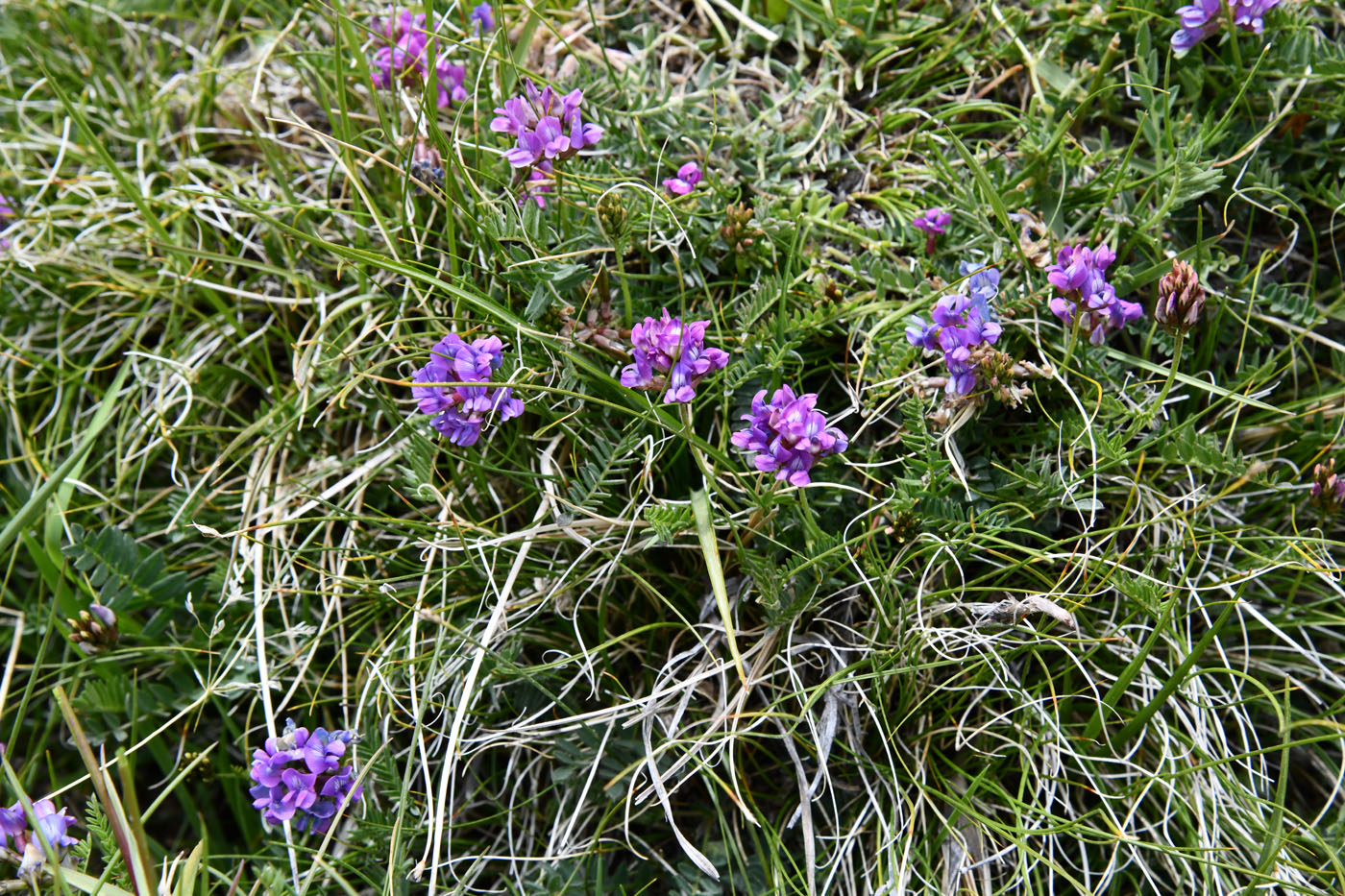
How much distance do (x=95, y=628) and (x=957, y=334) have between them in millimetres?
1607

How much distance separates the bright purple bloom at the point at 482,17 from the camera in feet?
6.64

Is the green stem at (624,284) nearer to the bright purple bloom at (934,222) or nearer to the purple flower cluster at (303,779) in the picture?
the bright purple bloom at (934,222)

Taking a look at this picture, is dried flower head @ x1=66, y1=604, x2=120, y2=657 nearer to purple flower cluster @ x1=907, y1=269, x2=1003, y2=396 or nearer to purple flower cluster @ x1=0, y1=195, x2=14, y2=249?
purple flower cluster @ x1=0, y1=195, x2=14, y2=249

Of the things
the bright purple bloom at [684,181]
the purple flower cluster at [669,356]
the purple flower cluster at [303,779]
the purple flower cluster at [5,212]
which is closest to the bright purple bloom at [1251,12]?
the bright purple bloom at [684,181]

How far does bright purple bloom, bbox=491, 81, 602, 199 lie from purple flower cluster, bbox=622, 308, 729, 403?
0.34 m

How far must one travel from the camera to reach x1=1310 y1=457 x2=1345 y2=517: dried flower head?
1.54 m

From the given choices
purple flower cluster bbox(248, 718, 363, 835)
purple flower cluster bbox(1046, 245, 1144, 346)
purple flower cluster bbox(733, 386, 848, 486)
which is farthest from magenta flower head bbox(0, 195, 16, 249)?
purple flower cluster bbox(1046, 245, 1144, 346)

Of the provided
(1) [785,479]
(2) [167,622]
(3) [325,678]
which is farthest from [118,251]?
(1) [785,479]

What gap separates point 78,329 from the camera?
2.12 m

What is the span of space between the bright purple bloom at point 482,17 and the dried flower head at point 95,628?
137 cm

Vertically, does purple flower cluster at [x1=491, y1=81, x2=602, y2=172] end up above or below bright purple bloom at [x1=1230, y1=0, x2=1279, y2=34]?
above

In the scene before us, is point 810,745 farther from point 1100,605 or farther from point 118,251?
point 118,251

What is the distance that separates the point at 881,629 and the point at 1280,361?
91 cm

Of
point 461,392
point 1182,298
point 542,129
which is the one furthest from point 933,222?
point 461,392
